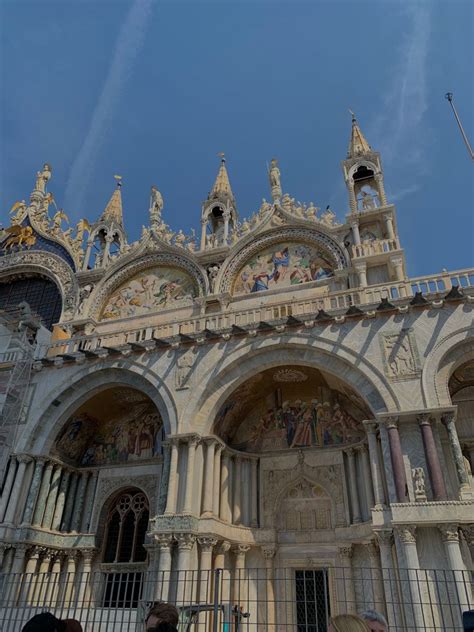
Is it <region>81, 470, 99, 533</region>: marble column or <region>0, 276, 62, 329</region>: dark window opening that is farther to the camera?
<region>0, 276, 62, 329</region>: dark window opening

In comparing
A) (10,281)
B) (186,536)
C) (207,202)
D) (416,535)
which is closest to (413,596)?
(416,535)

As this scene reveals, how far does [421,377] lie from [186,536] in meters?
6.05

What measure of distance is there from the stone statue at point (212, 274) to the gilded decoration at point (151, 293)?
68cm

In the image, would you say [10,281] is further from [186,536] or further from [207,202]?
[186,536]

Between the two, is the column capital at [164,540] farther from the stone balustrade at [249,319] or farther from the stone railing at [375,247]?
the stone railing at [375,247]

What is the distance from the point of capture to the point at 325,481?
11.8m

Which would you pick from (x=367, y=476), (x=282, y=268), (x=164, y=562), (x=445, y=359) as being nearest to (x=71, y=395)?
(x=164, y=562)

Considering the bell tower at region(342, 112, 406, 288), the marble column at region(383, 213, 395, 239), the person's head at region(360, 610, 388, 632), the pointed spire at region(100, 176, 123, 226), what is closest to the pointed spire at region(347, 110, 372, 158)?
the bell tower at region(342, 112, 406, 288)

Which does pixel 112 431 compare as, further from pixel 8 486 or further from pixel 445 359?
pixel 445 359

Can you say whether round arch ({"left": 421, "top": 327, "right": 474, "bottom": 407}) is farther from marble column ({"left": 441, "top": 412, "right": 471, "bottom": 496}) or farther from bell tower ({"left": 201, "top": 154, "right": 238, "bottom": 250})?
bell tower ({"left": 201, "top": 154, "right": 238, "bottom": 250})

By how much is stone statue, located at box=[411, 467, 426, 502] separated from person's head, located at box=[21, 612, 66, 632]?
756 centimetres

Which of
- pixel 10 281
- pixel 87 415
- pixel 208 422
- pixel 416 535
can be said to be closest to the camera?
pixel 416 535

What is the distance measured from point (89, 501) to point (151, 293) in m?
7.27

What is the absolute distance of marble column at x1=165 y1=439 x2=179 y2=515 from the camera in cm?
1054
